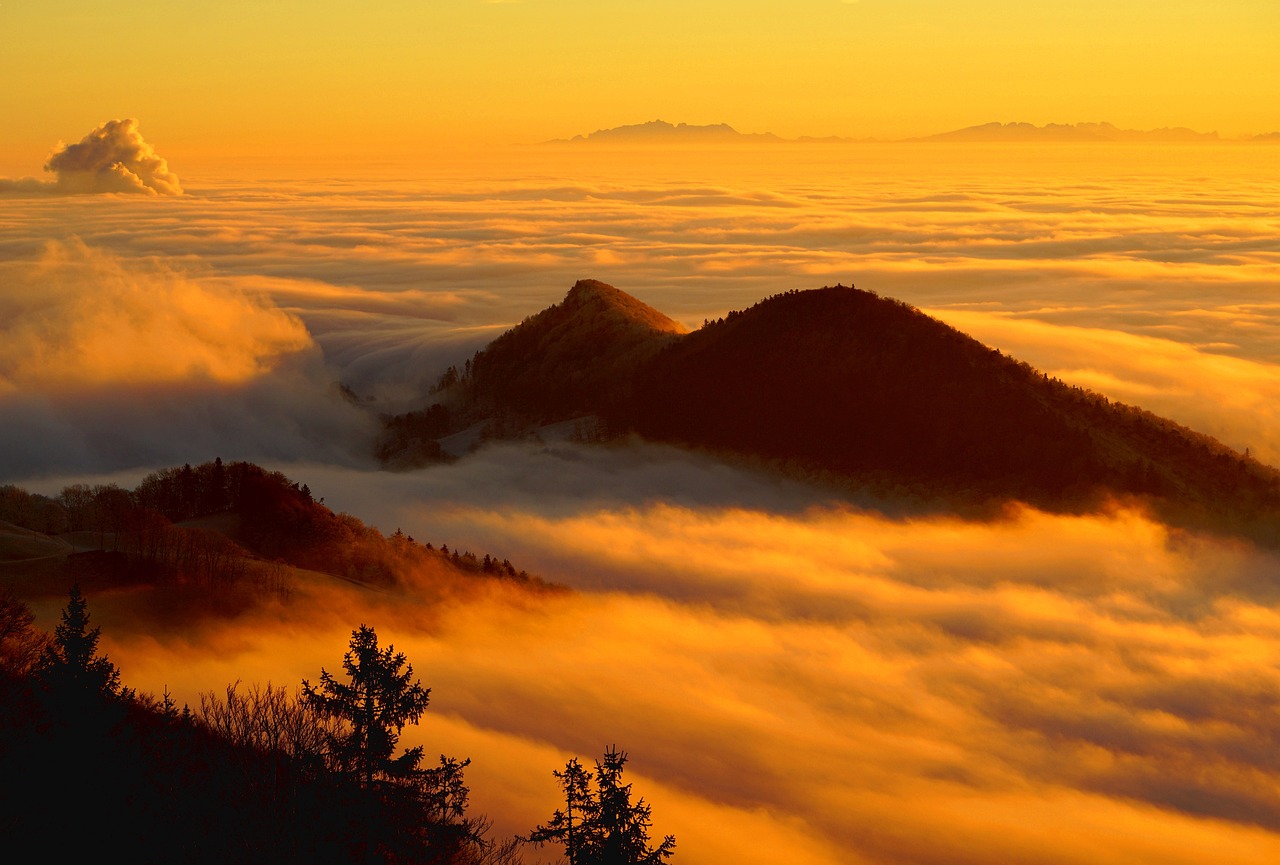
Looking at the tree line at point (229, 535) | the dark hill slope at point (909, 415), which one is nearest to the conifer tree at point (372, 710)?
the tree line at point (229, 535)

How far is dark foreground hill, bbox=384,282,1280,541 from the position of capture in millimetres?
130750

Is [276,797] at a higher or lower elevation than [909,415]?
lower

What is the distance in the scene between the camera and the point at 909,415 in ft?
470

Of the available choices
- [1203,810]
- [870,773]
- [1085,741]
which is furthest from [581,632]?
[1203,810]

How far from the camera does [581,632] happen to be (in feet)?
343

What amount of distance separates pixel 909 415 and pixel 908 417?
289 mm

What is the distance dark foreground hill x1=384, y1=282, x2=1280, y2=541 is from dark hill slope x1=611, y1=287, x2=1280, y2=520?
17cm

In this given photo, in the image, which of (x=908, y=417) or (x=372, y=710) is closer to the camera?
(x=372, y=710)

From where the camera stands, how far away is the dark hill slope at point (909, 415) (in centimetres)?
13175

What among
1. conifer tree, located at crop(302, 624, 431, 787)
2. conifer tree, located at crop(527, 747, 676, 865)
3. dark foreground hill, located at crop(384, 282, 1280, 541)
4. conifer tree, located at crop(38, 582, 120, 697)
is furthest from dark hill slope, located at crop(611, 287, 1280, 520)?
conifer tree, located at crop(38, 582, 120, 697)

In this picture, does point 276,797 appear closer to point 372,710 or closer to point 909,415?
point 372,710

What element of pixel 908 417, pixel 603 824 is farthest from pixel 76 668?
pixel 908 417

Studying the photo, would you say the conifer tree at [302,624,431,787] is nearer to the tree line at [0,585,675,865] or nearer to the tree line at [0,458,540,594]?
the tree line at [0,585,675,865]

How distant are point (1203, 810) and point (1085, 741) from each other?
37.5 feet
